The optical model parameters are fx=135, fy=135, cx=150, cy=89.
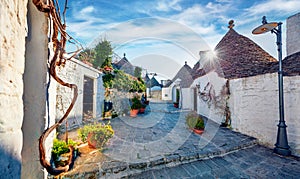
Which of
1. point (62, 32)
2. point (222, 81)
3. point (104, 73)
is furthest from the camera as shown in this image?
point (104, 73)

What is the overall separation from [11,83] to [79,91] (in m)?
4.04

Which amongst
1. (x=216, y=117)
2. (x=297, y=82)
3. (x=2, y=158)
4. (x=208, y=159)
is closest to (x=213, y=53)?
(x=216, y=117)

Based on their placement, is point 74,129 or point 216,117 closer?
point 74,129

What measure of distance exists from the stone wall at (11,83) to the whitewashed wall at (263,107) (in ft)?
18.1

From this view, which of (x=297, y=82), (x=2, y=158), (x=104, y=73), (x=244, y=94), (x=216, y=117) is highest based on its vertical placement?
(x=104, y=73)

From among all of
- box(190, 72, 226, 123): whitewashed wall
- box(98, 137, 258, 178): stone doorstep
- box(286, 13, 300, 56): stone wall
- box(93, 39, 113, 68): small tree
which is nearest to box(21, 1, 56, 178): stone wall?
box(98, 137, 258, 178): stone doorstep

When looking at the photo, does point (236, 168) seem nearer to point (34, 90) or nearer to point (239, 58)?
point (34, 90)

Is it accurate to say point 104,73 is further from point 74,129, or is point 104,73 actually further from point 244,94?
point 244,94

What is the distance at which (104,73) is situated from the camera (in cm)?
704

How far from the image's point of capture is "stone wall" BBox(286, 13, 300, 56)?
4.80 meters

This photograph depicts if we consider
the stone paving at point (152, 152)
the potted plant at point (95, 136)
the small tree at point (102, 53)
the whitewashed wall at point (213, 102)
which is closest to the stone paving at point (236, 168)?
the stone paving at point (152, 152)

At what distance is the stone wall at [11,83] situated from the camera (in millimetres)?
1046

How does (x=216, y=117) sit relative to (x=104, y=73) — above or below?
below

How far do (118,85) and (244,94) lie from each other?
604cm
